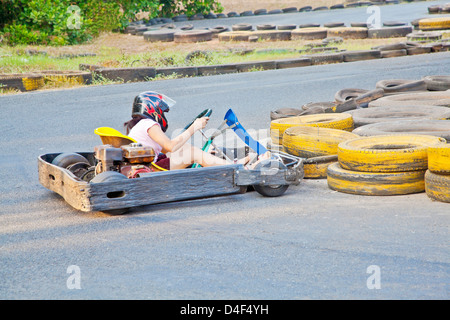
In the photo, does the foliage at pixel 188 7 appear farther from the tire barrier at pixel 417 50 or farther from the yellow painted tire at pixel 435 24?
the tire barrier at pixel 417 50

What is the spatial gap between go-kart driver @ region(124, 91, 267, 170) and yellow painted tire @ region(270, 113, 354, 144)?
113 centimetres

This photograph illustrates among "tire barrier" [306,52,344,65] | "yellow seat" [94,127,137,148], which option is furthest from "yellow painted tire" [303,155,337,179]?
"tire barrier" [306,52,344,65]

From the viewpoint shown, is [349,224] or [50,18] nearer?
[349,224]

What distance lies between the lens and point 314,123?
5641mm

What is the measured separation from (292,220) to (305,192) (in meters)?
0.75

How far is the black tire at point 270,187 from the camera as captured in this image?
4.48m

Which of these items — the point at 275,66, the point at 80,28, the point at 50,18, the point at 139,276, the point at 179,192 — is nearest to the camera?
the point at 139,276

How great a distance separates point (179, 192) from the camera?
4.23m

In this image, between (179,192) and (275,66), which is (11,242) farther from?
(275,66)

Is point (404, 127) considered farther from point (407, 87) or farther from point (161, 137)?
point (161, 137)

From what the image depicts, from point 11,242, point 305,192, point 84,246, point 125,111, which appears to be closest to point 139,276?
point 84,246

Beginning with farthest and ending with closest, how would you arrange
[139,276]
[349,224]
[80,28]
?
1. [80,28]
2. [349,224]
3. [139,276]

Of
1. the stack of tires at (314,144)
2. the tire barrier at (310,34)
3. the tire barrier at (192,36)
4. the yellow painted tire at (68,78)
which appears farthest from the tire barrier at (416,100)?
the tire barrier at (192,36)

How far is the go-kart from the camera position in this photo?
13.3ft
